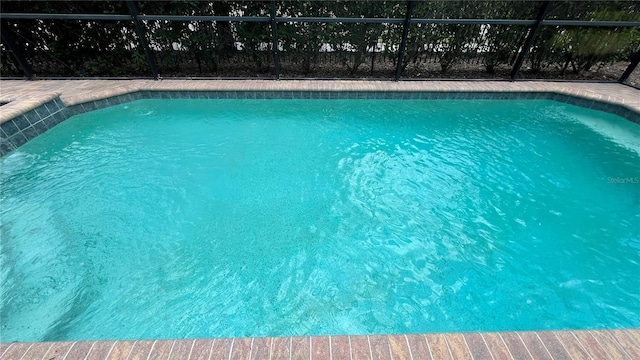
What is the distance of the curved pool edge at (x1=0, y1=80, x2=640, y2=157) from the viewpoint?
508 cm

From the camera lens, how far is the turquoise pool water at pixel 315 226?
2.45 meters

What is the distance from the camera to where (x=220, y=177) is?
153 inches

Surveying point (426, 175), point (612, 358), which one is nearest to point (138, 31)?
point (426, 175)

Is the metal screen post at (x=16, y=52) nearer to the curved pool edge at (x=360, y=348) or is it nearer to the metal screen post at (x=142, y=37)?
the metal screen post at (x=142, y=37)

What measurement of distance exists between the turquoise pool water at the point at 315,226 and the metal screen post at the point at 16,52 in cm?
175

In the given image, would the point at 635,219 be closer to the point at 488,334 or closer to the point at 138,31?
the point at 488,334

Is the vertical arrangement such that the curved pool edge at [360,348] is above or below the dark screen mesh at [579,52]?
below

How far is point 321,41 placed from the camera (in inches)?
232

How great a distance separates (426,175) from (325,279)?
2075 mm

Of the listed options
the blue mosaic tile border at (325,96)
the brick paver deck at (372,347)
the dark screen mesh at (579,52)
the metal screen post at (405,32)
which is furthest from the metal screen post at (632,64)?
the brick paver deck at (372,347)

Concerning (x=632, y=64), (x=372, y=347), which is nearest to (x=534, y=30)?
(x=632, y=64)

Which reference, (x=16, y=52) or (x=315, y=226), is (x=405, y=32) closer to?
(x=315, y=226)

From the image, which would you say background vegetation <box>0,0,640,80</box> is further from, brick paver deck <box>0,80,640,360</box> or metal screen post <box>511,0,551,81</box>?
brick paver deck <box>0,80,640,360</box>

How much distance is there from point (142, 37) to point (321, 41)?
3.20 meters
